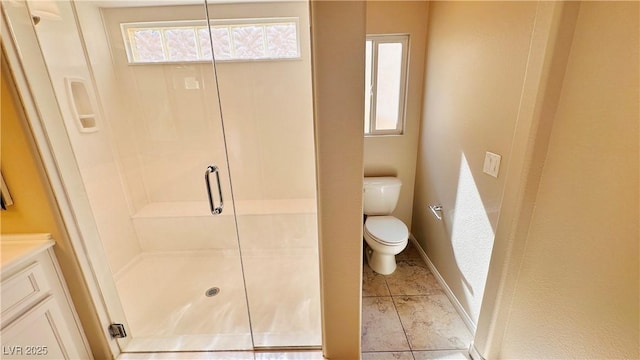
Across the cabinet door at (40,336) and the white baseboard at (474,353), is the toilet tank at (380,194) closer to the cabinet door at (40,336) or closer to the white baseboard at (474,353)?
the white baseboard at (474,353)

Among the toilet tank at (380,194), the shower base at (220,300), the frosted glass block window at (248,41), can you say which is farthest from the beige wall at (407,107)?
the shower base at (220,300)

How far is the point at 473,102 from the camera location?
1.55 metres

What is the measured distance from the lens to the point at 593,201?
2.78 feet

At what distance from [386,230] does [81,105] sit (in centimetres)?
245

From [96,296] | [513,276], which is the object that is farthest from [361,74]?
[96,296]

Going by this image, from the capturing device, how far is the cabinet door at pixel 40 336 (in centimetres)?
105

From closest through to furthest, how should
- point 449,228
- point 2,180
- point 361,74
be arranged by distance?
point 361,74 → point 2,180 → point 449,228

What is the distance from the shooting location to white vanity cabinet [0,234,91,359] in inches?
40.6

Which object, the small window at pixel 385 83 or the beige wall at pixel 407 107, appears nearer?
the beige wall at pixel 407 107

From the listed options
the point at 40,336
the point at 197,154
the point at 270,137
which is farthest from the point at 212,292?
the point at 270,137

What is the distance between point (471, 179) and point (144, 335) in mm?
2277

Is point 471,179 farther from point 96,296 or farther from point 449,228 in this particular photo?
point 96,296

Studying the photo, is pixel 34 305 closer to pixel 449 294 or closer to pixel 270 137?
pixel 270 137

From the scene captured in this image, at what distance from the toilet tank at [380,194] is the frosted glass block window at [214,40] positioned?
130 centimetres
